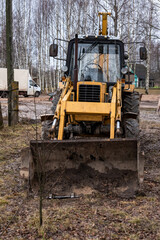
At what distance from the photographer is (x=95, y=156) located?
4918mm

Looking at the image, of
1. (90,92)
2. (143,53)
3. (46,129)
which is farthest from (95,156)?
(143,53)

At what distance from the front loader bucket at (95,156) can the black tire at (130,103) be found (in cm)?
296

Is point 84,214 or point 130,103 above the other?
point 130,103

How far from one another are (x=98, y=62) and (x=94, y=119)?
147 cm

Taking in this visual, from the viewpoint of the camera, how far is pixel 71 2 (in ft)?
105

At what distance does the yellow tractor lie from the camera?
4855 millimetres

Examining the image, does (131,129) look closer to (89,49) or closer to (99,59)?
(99,59)

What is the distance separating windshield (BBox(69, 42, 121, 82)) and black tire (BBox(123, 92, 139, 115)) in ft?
2.34

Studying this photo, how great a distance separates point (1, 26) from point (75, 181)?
3640 centimetres

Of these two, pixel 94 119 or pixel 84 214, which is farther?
pixel 94 119

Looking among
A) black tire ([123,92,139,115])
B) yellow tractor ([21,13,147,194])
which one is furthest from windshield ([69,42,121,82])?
black tire ([123,92,139,115])

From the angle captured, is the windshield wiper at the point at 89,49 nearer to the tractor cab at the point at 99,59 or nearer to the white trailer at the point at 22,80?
the tractor cab at the point at 99,59

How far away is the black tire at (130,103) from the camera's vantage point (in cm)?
773

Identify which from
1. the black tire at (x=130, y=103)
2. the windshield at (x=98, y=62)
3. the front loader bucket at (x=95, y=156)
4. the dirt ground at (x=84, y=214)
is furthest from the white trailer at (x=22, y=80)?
the front loader bucket at (x=95, y=156)
